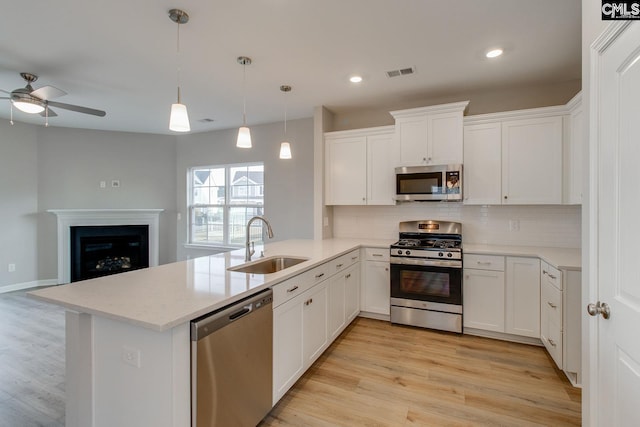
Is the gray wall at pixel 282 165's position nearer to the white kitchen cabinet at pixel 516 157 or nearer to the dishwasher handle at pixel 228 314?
the white kitchen cabinet at pixel 516 157

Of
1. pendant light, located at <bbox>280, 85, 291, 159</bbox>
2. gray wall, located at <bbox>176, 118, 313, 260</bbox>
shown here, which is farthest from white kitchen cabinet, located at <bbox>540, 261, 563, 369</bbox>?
gray wall, located at <bbox>176, 118, 313, 260</bbox>

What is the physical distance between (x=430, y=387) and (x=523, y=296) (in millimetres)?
1379

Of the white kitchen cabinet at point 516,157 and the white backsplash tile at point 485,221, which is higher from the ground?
the white kitchen cabinet at point 516,157

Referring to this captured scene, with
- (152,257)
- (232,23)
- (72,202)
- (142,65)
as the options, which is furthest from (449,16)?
(72,202)

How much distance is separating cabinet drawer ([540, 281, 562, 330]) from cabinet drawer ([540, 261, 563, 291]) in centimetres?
3

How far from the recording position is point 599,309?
1.29 m

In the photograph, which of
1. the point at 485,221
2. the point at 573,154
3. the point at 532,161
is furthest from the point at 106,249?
the point at 573,154

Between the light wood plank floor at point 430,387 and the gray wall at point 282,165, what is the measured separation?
2.14 metres

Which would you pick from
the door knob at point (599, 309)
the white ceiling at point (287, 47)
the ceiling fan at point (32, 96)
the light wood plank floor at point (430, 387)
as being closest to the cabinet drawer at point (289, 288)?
the light wood plank floor at point (430, 387)

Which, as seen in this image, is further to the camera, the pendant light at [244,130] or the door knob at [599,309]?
the pendant light at [244,130]

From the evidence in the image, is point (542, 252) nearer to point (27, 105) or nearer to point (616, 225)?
point (616, 225)

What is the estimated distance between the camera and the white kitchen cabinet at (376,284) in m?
3.47

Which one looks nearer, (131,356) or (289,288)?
(131,356)

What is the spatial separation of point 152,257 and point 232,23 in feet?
15.8
